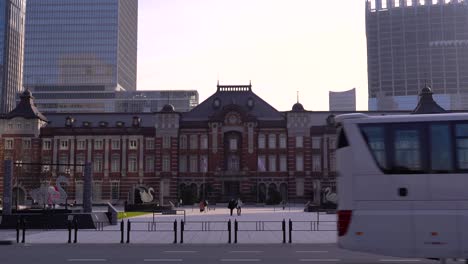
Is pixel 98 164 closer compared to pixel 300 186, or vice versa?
pixel 300 186

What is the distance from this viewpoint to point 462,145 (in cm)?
1361

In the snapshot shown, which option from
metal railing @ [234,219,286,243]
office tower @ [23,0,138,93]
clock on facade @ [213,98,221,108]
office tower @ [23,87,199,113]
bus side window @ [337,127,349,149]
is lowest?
metal railing @ [234,219,286,243]

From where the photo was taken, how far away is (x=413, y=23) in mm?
169500

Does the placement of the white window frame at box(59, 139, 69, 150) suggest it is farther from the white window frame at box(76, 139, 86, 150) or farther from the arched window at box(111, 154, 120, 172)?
the arched window at box(111, 154, 120, 172)

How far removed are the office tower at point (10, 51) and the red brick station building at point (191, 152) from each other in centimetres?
10193

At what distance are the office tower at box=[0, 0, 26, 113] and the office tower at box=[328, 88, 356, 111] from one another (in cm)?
10632

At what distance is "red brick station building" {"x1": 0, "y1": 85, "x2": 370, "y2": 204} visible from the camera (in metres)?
74.1

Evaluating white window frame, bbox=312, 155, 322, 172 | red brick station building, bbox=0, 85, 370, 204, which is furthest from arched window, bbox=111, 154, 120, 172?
white window frame, bbox=312, 155, 322, 172

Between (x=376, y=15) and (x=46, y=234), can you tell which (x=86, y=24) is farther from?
(x=46, y=234)

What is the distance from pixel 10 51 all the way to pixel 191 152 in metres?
123

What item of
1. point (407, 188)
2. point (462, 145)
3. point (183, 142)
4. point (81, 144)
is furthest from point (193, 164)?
point (462, 145)

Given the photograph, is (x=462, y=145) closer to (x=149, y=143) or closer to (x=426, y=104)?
(x=426, y=104)

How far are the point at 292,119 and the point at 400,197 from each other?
6147cm

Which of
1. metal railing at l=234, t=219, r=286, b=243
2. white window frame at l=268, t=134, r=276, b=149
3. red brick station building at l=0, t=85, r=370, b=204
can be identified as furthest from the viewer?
white window frame at l=268, t=134, r=276, b=149
